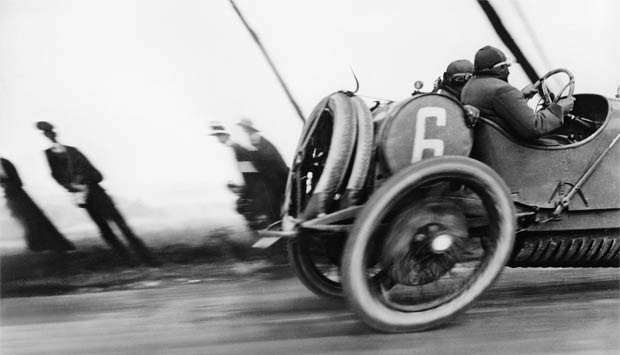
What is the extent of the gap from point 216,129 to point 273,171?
399 mm

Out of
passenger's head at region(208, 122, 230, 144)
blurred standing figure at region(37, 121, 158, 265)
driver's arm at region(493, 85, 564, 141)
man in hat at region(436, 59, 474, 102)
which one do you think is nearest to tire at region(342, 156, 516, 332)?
driver's arm at region(493, 85, 564, 141)

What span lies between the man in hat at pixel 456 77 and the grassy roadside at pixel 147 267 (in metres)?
1.27

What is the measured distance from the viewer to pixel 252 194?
11.9 feet

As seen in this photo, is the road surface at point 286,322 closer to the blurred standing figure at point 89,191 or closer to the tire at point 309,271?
the tire at point 309,271

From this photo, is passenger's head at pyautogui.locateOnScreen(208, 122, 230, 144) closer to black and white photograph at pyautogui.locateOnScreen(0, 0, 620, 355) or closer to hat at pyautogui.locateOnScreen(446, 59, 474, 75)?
black and white photograph at pyautogui.locateOnScreen(0, 0, 620, 355)

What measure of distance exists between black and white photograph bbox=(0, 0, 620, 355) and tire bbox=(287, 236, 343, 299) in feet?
0.03

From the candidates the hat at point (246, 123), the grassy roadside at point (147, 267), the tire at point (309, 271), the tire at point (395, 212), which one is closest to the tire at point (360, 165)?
the tire at point (395, 212)

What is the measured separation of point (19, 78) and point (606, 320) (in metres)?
2.98

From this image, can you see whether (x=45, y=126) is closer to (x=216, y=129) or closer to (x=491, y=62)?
(x=216, y=129)

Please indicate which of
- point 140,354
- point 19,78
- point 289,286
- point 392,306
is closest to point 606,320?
point 392,306

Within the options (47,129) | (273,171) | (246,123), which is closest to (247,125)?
(246,123)

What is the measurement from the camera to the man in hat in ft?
10.8

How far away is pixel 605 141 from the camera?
284 cm

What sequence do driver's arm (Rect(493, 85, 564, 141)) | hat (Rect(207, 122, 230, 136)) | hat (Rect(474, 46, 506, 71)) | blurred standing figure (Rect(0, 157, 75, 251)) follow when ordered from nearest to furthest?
driver's arm (Rect(493, 85, 564, 141))
hat (Rect(474, 46, 506, 71))
blurred standing figure (Rect(0, 157, 75, 251))
hat (Rect(207, 122, 230, 136))
